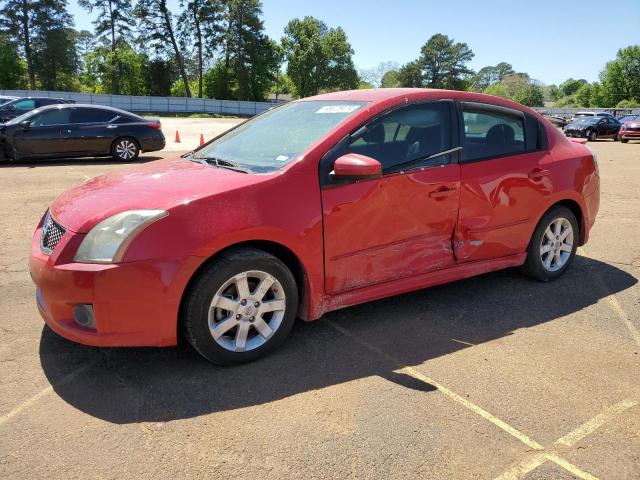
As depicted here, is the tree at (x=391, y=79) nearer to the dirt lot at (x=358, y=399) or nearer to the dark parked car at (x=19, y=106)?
the dark parked car at (x=19, y=106)

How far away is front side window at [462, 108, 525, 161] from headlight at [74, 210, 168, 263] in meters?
2.46

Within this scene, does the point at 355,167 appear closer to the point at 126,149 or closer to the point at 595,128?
the point at 126,149

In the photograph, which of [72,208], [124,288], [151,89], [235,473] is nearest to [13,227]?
[72,208]

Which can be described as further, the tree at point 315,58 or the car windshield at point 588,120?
the tree at point 315,58

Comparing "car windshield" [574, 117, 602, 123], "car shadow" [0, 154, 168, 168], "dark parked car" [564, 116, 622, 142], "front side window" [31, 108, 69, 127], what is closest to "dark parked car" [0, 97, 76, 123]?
"car shadow" [0, 154, 168, 168]

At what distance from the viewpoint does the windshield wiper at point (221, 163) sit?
11.5 ft

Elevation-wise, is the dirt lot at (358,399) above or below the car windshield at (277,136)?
below

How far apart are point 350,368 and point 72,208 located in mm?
1975

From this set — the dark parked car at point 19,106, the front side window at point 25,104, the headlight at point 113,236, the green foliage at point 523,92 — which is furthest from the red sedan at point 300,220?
the green foliage at point 523,92

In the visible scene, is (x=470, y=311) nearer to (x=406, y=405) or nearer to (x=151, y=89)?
(x=406, y=405)

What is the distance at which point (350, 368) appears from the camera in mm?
3295

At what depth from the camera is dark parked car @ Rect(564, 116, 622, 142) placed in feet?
91.7

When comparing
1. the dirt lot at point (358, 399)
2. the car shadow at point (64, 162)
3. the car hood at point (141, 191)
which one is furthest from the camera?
the car shadow at point (64, 162)

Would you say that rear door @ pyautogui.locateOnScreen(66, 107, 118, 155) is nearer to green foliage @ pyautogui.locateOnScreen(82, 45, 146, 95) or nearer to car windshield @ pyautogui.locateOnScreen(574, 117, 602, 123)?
car windshield @ pyautogui.locateOnScreen(574, 117, 602, 123)
